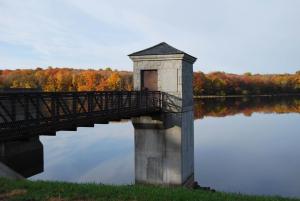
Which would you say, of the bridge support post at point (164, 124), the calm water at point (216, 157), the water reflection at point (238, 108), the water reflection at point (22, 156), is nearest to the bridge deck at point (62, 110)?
the bridge support post at point (164, 124)

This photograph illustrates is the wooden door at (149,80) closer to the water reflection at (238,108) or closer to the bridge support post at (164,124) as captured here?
the bridge support post at (164,124)

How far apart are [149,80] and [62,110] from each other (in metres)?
8.87

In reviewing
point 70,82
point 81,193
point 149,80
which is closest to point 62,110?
point 81,193

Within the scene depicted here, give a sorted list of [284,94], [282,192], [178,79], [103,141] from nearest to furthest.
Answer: [178,79] < [282,192] < [103,141] < [284,94]

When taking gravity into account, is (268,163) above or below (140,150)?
below

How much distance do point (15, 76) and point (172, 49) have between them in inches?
4024

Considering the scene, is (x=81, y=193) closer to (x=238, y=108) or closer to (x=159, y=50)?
(x=159, y=50)

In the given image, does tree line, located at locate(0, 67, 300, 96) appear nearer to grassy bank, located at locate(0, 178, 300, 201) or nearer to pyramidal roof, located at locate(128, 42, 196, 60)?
pyramidal roof, located at locate(128, 42, 196, 60)

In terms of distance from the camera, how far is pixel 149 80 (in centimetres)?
2412

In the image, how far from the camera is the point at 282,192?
25.3 meters

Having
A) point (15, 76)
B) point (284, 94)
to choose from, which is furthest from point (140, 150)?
point (284, 94)

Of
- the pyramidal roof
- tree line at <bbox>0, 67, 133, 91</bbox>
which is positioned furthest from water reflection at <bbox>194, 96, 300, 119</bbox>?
the pyramidal roof

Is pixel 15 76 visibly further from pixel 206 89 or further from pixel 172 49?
pixel 172 49

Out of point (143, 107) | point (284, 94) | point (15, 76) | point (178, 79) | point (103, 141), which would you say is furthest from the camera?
point (284, 94)
